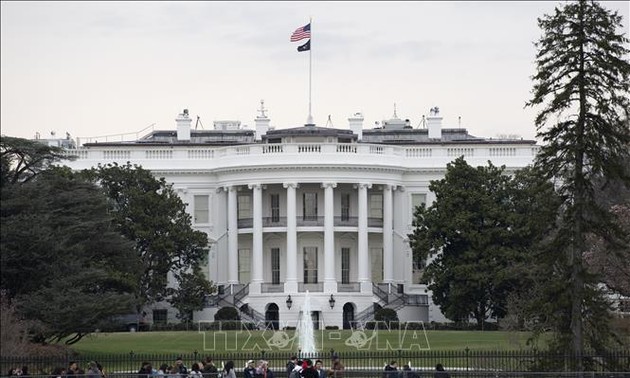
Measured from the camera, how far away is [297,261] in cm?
11662

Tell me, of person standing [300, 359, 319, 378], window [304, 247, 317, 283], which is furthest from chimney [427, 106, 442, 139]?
person standing [300, 359, 319, 378]

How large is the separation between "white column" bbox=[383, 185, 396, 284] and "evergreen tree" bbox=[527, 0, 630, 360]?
50.0m

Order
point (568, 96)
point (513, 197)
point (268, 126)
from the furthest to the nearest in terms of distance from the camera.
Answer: point (268, 126) → point (513, 197) → point (568, 96)

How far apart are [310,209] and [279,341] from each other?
27.7 m

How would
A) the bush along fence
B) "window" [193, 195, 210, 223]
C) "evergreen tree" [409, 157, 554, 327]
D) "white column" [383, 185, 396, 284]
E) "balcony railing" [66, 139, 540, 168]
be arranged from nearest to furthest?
the bush along fence
"evergreen tree" [409, 157, 554, 327]
"white column" [383, 185, 396, 284]
"balcony railing" [66, 139, 540, 168]
"window" [193, 195, 210, 223]

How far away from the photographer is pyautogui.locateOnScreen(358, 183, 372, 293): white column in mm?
115062

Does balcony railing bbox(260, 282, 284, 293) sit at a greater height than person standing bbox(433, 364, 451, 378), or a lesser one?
greater

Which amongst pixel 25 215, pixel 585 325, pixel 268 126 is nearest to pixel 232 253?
pixel 268 126

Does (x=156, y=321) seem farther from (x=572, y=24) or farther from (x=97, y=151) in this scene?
(x=572, y=24)

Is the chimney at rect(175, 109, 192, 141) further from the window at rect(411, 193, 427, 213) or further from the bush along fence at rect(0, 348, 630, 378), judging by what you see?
the bush along fence at rect(0, 348, 630, 378)

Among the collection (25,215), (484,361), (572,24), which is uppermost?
(572,24)

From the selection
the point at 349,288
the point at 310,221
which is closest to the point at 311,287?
the point at 349,288

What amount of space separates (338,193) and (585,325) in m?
53.0

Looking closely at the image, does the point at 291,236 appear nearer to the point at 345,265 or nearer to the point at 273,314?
the point at 273,314
